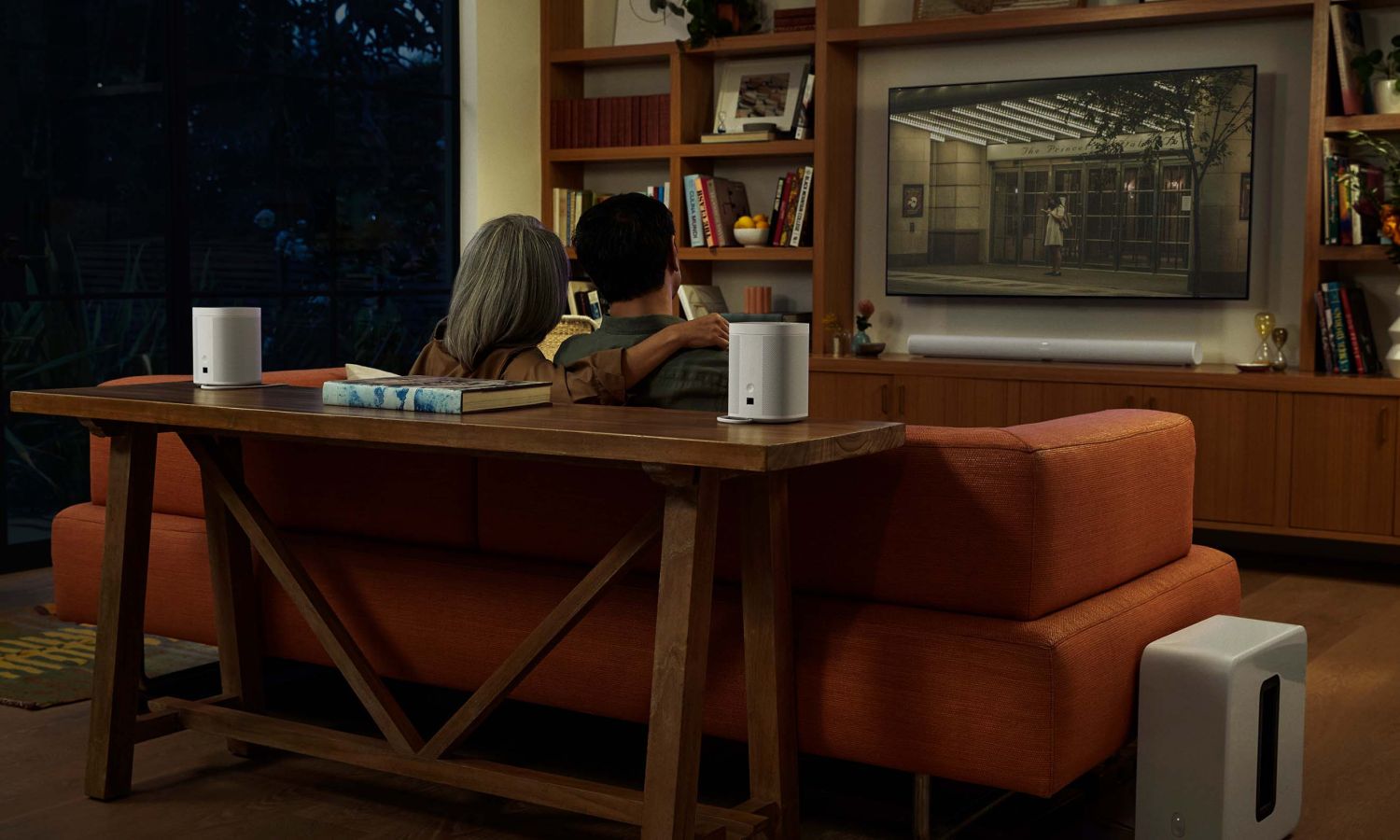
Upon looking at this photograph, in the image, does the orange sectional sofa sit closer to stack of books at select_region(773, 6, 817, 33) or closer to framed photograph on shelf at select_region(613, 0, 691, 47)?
stack of books at select_region(773, 6, 817, 33)

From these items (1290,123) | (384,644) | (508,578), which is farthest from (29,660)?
(1290,123)

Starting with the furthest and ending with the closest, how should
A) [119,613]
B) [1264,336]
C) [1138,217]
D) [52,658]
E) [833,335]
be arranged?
[833,335] → [1138,217] → [1264,336] → [52,658] → [119,613]

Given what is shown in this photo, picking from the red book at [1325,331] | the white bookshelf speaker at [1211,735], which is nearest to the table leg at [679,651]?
the white bookshelf speaker at [1211,735]

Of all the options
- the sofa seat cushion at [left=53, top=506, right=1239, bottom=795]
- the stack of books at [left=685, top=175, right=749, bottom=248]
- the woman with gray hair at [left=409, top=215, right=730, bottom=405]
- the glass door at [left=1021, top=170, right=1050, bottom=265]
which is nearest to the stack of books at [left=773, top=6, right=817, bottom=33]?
the stack of books at [left=685, top=175, right=749, bottom=248]

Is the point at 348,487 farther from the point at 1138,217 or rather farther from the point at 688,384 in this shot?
the point at 1138,217

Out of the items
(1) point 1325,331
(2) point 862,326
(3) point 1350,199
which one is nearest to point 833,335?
(2) point 862,326

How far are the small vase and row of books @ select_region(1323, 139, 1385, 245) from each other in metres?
0.18

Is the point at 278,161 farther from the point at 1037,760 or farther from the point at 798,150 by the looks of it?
the point at 1037,760

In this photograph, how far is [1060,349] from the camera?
17.9 ft

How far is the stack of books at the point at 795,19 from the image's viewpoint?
6035 mm

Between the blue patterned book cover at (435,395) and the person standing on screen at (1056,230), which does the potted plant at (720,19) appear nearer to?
the person standing on screen at (1056,230)

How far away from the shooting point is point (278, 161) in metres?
5.67

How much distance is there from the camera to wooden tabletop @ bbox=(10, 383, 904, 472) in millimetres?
1820

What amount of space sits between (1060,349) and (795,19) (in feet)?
5.75
